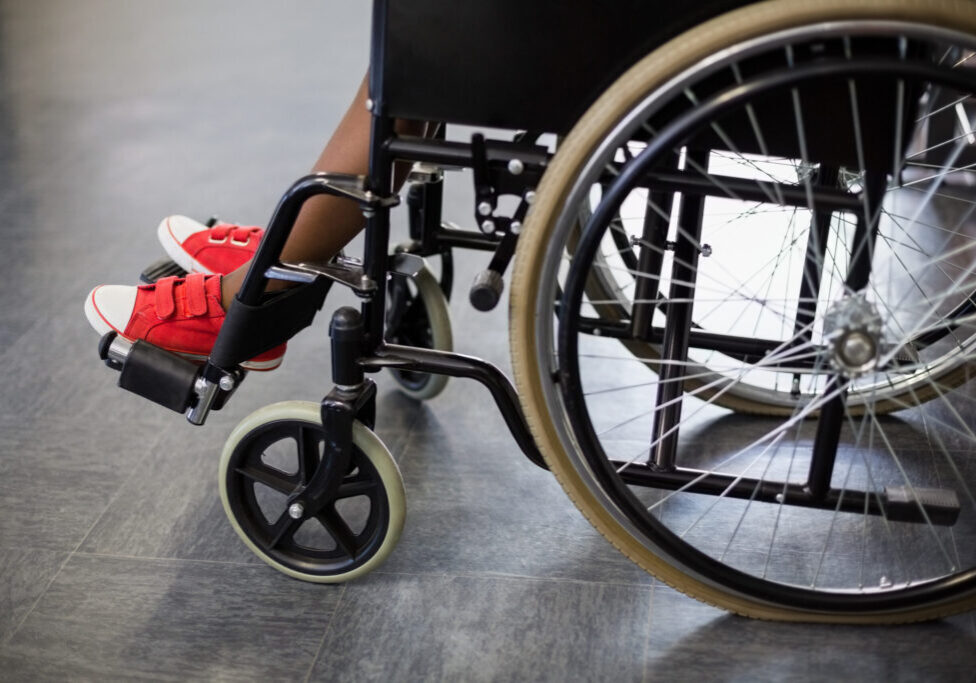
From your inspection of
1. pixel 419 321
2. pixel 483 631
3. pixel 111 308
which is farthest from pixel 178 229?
pixel 483 631

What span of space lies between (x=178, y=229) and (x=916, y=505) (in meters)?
0.98

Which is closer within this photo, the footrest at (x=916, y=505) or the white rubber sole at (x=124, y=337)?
the footrest at (x=916, y=505)

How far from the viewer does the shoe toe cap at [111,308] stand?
4.05 feet

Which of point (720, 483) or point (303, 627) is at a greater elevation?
point (720, 483)

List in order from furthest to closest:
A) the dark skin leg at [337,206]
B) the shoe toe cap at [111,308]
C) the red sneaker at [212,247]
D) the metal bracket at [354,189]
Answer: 1. the red sneaker at [212,247]
2. the shoe toe cap at [111,308]
3. the dark skin leg at [337,206]
4. the metal bracket at [354,189]

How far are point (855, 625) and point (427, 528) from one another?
50cm

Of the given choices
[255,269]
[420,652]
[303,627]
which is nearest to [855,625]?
[420,652]

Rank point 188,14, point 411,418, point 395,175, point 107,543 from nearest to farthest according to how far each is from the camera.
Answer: point 395,175
point 107,543
point 411,418
point 188,14

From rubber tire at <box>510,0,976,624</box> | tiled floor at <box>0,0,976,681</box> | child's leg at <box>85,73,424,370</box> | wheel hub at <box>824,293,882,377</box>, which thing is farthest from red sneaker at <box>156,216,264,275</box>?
wheel hub at <box>824,293,882,377</box>

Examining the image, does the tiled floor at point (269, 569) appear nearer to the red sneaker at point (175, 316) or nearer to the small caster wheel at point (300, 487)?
the small caster wheel at point (300, 487)

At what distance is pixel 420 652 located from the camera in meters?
1.13

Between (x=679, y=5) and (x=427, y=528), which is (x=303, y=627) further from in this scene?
(x=679, y=5)

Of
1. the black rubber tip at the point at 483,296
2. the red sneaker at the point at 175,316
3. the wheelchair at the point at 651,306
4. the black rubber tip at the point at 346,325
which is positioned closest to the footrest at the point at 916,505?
the wheelchair at the point at 651,306

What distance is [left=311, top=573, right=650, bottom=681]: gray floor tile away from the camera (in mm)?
1106
